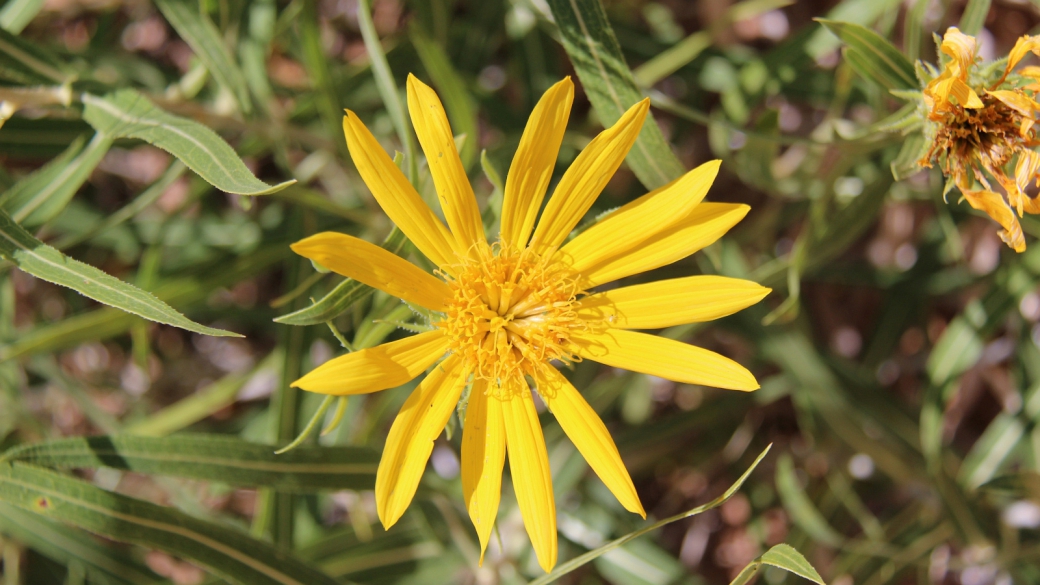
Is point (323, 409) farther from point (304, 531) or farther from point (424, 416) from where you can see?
point (304, 531)

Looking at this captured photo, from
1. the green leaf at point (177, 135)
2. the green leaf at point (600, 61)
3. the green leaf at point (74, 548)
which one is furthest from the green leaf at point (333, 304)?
the green leaf at point (74, 548)

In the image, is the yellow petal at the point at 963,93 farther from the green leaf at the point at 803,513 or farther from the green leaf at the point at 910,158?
the green leaf at the point at 803,513

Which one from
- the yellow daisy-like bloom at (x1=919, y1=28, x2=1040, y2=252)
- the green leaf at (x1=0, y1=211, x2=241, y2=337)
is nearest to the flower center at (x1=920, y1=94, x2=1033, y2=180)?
the yellow daisy-like bloom at (x1=919, y1=28, x2=1040, y2=252)

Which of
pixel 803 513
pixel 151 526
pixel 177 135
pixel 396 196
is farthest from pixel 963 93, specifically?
pixel 151 526

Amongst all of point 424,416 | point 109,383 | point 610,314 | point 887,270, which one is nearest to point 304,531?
point 109,383

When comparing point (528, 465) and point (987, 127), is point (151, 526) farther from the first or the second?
point (987, 127)
